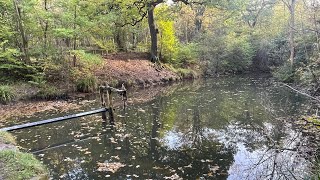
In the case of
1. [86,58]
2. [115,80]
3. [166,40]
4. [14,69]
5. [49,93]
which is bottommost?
[49,93]

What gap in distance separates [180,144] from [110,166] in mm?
2248

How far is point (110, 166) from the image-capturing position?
625 cm

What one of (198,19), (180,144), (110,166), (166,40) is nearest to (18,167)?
(110,166)

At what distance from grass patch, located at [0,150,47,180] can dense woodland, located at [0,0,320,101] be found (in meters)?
5.17

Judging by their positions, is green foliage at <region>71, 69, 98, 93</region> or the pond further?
green foliage at <region>71, 69, 98, 93</region>

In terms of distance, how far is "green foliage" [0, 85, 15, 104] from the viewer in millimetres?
12555

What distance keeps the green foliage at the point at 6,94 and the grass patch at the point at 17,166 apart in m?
8.10

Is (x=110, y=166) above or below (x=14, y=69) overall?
below

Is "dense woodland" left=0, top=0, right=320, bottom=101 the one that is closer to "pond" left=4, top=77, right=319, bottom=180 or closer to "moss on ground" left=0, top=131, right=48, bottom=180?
"pond" left=4, top=77, right=319, bottom=180

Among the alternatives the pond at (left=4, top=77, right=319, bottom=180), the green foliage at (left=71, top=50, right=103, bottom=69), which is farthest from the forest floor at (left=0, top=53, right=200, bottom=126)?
the pond at (left=4, top=77, right=319, bottom=180)

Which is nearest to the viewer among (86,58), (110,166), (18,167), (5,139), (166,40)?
(18,167)

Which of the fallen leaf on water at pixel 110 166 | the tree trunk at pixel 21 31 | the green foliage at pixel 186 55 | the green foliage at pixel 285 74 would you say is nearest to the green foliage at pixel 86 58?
→ the tree trunk at pixel 21 31

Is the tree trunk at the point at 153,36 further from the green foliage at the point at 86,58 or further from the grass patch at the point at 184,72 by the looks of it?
the green foliage at the point at 86,58

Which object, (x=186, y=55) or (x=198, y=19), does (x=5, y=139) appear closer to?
(x=186, y=55)
